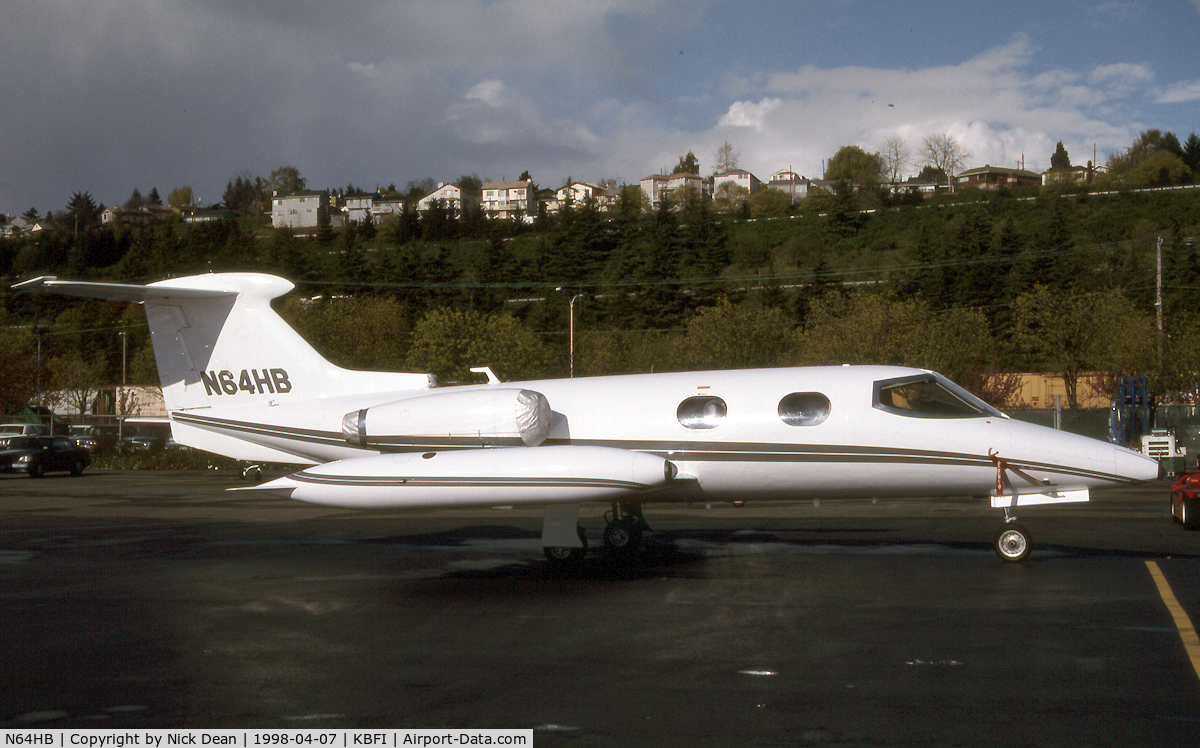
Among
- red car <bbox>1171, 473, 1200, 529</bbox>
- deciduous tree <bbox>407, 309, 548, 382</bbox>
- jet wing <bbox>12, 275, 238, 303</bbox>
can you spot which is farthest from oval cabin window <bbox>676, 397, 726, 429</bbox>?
deciduous tree <bbox>407, 309, 548, 382</bbox>

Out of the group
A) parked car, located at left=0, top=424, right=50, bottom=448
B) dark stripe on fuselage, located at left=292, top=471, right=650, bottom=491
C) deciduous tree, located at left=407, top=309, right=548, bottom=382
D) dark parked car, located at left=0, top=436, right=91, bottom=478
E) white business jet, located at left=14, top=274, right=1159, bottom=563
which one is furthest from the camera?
deciduous tree, located at left=407, top=309, right=548, bottom=382

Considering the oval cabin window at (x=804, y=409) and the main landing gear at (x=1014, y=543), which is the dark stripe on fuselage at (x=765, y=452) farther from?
the main landing gear at (x=1014, y=543)

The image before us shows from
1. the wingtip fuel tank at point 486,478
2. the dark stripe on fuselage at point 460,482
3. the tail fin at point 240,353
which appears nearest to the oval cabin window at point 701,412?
the wingtip fuel tank at point 486,478

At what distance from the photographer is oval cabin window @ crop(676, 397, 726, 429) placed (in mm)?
13570

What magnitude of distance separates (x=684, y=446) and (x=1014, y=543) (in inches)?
171

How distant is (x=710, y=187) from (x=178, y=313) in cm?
18571

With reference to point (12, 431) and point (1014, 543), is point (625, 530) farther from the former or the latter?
point (12, 431)

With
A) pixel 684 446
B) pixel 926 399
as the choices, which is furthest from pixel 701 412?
pixel 926 399

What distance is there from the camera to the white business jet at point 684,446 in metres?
12.4

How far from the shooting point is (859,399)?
13422mm

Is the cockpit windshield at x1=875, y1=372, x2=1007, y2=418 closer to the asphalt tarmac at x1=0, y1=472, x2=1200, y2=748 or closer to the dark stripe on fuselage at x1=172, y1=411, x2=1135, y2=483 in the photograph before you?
the dark stripe on fuselage at x1=172, y1=411, x2=1135, y2=483

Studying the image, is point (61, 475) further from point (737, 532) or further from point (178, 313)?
point (737, 532)

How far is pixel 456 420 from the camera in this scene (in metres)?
13.7
